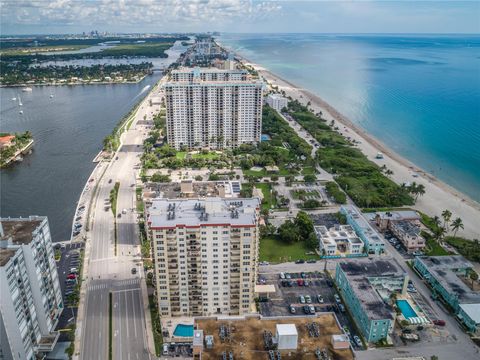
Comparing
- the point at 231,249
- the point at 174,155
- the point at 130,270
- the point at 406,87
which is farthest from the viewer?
the point at 406,87

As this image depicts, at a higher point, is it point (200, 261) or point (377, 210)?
point (200, 261)

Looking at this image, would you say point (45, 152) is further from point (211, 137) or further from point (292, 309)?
point (292, 309)

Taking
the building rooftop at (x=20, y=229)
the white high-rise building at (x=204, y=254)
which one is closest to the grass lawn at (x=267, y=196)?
the white high-rise building at (x=204, y=254)

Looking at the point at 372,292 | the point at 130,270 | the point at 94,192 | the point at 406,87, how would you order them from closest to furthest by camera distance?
the point at 372,292 < the point at 130,270 < the point at 94,192 < the point at 406,87

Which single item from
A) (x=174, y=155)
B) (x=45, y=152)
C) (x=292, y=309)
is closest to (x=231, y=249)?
(x=292, y=309)

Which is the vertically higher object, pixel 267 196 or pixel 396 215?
pixel 396 215

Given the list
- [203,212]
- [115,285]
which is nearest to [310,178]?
[203,212]

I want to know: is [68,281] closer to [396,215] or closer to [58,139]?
[396,215]

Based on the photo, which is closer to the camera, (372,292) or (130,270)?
(372,292)
